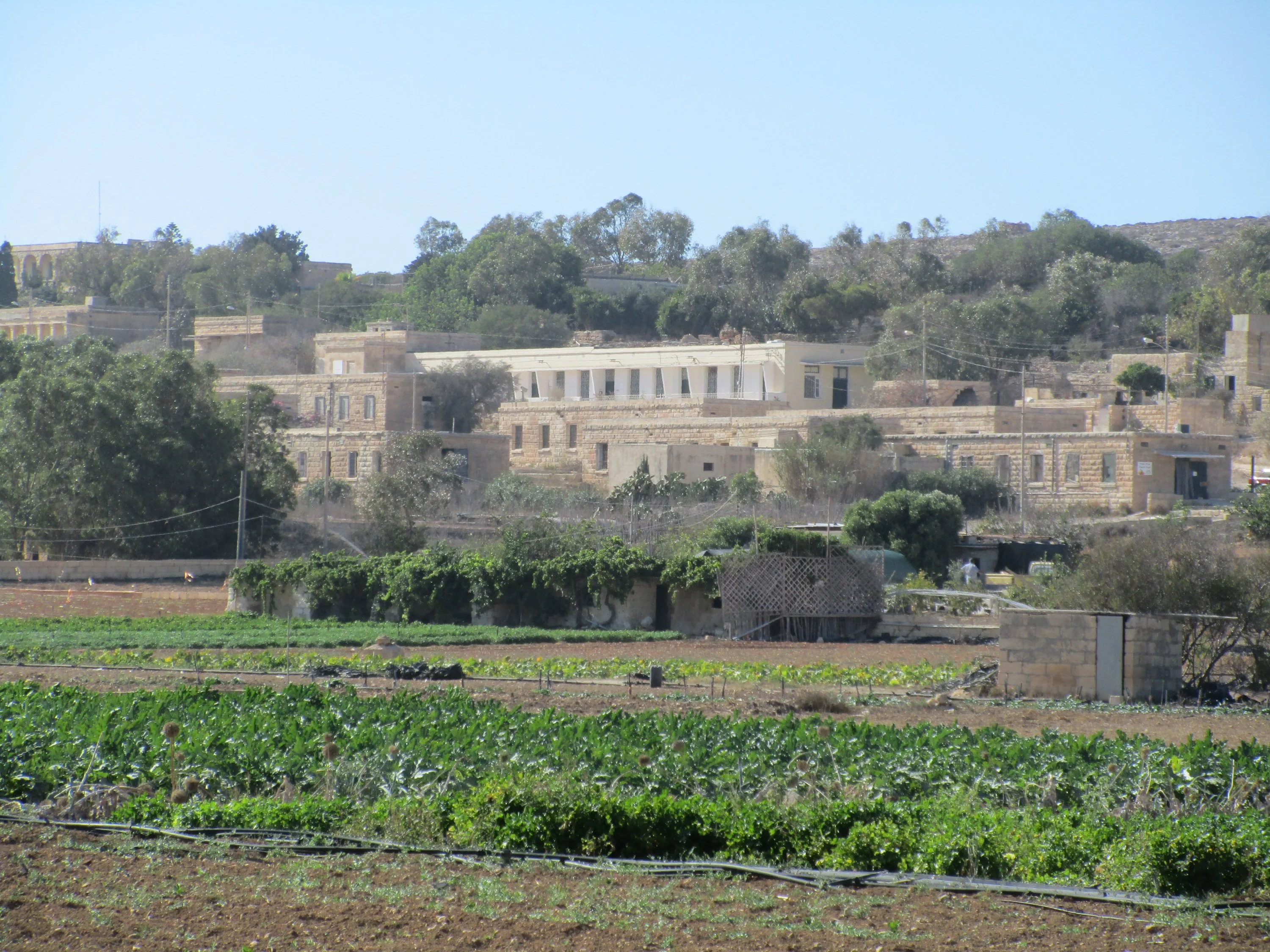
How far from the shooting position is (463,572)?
3638 cm

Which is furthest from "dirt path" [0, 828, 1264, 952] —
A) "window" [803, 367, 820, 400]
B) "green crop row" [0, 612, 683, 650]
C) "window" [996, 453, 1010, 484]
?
"window" [803, 367, 820, 400]

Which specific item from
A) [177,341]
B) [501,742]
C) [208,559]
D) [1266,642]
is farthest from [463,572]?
[177,341]

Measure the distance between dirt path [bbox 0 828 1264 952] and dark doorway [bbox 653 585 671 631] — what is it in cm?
2491

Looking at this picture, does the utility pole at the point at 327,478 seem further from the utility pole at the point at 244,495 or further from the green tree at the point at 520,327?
the green tree at the point at 520,327

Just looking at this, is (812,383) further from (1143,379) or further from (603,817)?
(603,817)

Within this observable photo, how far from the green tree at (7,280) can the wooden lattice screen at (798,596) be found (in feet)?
256

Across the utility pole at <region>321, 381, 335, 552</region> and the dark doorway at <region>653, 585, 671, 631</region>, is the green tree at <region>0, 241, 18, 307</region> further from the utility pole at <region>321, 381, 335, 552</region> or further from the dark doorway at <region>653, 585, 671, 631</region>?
the dark doorway at <region>653, 585, 671, 631</region>

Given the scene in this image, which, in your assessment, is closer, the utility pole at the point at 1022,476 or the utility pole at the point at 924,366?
the utility pole at the point at 1022,476

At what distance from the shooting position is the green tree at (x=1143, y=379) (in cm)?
5700

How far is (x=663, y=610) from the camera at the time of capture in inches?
1393

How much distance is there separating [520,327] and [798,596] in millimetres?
53618

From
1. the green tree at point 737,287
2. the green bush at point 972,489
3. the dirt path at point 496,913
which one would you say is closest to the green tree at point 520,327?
the green tree at point 737,287

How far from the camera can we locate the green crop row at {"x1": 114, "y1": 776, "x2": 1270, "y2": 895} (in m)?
9.56

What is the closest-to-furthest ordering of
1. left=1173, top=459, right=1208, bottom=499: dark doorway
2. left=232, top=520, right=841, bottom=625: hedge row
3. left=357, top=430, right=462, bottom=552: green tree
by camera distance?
left=232, top=520, right=841, bottom=625: hedge row < left=357, top=430, right=462, bottom=552: green tree < left=1173, top=459, right=1208, bottom=499: dark doorway
